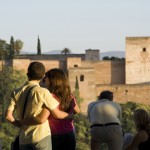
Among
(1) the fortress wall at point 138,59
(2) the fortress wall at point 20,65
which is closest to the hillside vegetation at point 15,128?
(2) the fortress wall at point 20,65

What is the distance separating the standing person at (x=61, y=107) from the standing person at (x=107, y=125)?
2.21 feet

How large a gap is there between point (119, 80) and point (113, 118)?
35229 millimetres

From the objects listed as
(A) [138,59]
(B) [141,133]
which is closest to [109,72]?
(A) [138,59]

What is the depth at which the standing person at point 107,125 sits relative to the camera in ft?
25.5

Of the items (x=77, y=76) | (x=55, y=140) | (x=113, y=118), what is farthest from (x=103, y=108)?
(x=77, y=76)

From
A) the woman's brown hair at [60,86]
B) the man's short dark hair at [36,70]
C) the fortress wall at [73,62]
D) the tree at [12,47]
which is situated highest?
the tree at [12,47]

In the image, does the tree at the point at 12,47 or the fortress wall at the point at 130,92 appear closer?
the fortress wall at the point at 130,92

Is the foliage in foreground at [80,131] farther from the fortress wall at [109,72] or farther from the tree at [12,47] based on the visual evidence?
the tree at [12,47]

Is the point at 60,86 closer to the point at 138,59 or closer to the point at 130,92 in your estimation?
the point at 130,92

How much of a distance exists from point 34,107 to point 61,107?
0.47 metres

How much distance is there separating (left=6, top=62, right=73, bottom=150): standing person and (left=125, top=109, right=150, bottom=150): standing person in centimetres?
73

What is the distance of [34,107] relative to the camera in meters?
6.64

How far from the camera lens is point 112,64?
42719 mm

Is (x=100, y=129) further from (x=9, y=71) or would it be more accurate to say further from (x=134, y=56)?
(x=134, y=56)
